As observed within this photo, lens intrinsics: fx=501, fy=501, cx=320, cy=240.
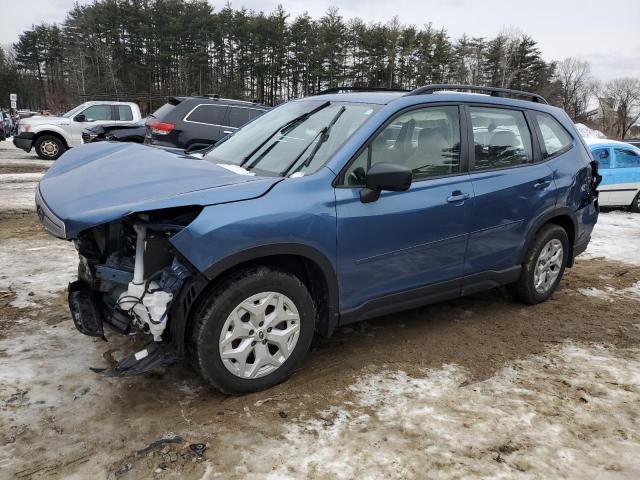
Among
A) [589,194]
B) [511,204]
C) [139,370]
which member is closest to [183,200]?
A: [139,370]

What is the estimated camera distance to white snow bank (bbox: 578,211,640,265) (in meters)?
7.16

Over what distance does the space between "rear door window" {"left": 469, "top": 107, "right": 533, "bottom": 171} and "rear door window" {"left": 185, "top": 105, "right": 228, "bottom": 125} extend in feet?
25.0

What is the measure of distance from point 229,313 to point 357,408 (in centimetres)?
96

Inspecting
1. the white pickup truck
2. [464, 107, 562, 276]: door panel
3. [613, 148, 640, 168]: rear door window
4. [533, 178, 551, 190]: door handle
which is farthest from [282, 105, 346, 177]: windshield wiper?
the white pickup truck

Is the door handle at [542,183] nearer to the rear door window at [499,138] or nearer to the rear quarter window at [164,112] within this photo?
the rear door window at [499,138]

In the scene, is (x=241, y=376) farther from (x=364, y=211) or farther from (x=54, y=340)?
(x=54, y=340)

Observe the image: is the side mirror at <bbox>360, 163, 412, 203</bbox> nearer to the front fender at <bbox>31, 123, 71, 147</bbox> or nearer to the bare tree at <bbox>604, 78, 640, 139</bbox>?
the front fender at <bbox>31, 123, 71, 147</bbox>

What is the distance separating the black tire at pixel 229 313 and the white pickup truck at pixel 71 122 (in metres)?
14.4

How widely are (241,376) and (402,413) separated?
3.22 feet

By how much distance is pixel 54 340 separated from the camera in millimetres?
3760

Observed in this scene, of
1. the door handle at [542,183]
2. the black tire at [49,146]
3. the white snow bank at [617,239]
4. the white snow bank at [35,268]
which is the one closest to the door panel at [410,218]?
the door handle at [542,183]

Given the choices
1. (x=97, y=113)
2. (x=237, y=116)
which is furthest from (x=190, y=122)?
(x=97, y=113)

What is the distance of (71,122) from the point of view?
1579cm

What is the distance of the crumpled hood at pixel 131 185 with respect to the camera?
8.77 feet
